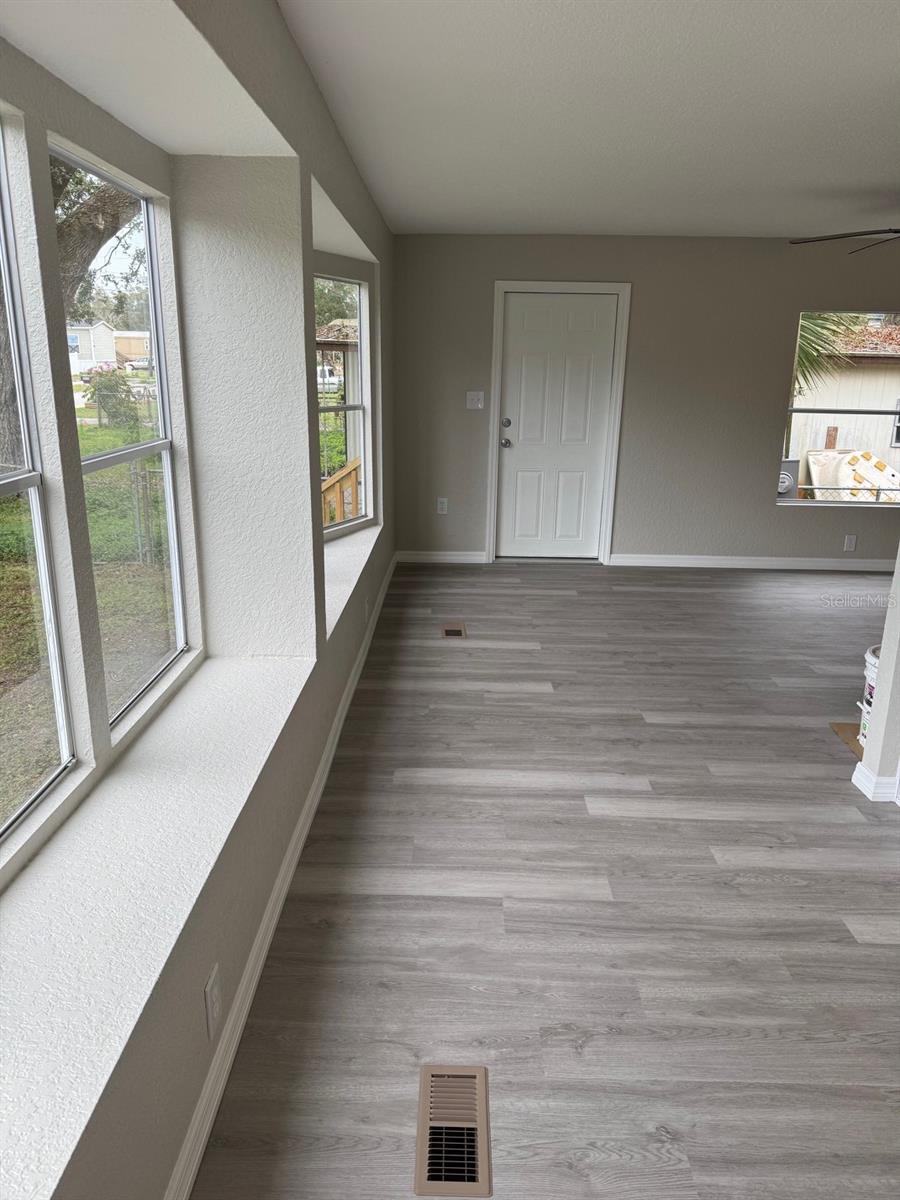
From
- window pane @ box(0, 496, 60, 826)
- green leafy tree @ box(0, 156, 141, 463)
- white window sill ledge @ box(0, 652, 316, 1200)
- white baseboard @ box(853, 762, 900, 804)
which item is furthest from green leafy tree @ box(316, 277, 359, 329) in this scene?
white baseboard @ box(853, 762, 900, 804)

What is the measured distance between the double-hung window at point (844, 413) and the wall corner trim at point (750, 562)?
0.47 meters

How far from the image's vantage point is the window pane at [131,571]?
77.8 inches

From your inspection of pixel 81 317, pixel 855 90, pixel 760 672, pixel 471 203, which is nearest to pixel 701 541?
pixel 760 672

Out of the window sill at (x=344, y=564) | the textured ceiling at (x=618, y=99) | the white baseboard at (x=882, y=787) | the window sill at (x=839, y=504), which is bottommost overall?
the white baseboard at (x=882, y=787)

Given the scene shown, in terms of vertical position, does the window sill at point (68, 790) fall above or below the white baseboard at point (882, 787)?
above

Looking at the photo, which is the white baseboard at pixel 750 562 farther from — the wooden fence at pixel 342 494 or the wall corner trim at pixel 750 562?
the wooden fence at pixel 342 494

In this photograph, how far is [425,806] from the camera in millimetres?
2984

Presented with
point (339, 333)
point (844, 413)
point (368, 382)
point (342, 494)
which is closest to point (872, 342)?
point (844, 413)

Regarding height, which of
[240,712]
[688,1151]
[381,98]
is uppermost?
[381,98]

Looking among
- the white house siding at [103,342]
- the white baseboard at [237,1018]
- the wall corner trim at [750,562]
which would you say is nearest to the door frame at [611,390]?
the wall corner trim at [750,562]

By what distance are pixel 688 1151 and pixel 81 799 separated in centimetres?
149

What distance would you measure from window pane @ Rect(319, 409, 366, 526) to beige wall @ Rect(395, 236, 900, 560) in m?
1.23

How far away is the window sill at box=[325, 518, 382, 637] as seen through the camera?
350 centimetres

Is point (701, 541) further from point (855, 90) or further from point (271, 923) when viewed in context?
point (271, 923)
